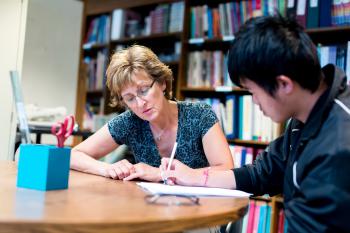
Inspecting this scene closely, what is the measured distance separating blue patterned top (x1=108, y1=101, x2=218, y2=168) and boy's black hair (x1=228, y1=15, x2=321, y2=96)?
718 millimetres

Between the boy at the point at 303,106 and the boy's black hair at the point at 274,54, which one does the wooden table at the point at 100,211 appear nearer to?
the boy at the point at 303,106

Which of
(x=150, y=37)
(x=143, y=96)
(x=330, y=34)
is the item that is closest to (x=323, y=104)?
(x=143, y=96)

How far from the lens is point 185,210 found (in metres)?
0.83

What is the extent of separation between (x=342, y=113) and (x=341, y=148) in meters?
0.11

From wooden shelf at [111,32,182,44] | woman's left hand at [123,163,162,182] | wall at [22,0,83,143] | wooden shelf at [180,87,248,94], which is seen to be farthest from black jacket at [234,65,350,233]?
wall at [22,0,83,143]

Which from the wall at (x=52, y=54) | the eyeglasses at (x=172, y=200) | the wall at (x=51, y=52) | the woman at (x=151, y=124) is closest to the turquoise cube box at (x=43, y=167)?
the eyeglasses at (x=172, y=200)

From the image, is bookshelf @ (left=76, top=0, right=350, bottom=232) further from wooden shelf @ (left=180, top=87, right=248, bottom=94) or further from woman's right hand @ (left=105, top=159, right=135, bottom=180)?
woman's right hand @ (left=105, top=159, right=135, bottom=180)

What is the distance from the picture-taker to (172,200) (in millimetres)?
941

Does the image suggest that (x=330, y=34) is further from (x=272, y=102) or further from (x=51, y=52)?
(x=51, y=52)

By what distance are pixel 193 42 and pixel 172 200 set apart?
2.33 metres

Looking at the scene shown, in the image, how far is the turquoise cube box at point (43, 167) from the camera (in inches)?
40.3

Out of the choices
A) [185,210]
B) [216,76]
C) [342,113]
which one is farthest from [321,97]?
[216,76]

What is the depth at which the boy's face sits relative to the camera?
3.10ft

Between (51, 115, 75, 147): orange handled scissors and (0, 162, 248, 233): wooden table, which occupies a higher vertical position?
(51, 115, 75, 147): orange handled scissors
